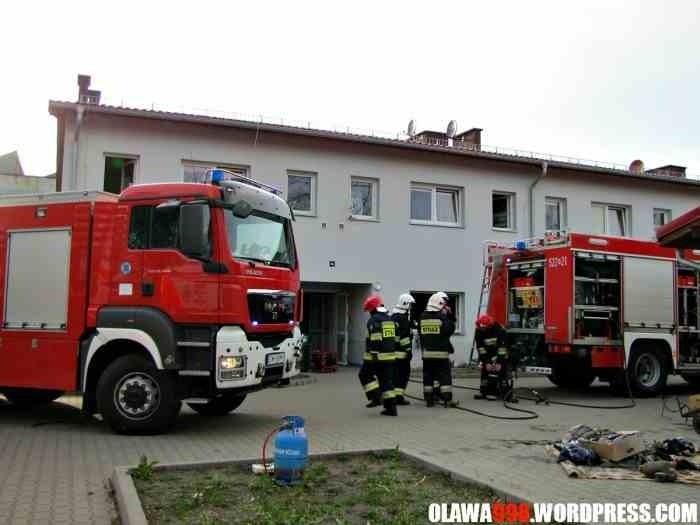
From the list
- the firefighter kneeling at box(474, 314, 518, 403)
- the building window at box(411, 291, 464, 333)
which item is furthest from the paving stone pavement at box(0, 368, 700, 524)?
the building window at box(411, 291, 464, 333)

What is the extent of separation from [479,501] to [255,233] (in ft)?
14.9

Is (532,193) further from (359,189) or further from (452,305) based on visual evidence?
(359,189)

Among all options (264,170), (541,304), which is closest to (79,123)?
(264,170)

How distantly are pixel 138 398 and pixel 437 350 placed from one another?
4642mm

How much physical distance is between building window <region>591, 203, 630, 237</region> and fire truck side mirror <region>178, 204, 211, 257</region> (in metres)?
14.8

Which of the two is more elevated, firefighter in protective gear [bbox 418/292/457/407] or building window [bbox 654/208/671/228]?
building window [bbox 654/208/671/228]

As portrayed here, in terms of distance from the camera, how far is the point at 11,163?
4756 cm

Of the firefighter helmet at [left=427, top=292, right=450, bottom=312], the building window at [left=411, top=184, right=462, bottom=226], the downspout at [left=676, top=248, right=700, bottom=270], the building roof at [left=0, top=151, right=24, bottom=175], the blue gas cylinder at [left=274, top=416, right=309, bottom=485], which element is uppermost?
Answer: the building roof at [left=0, top=151, right=24, bottom=175]

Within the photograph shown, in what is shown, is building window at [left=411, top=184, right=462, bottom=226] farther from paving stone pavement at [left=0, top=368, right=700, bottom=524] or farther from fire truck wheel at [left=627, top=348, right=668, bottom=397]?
fire truck wheel at [left=627, top=348, right=668, bottom=397]

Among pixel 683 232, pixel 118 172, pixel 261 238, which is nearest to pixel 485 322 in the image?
pixel 683 232

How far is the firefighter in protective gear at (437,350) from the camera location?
1070cm

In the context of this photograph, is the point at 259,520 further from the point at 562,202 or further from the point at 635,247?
the point at 562,202

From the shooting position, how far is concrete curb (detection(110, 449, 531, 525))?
178 inches

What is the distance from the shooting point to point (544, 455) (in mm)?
6949
